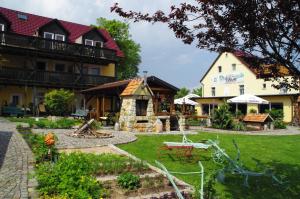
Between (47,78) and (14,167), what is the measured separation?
23.0m

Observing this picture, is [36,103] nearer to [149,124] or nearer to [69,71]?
[69,71]

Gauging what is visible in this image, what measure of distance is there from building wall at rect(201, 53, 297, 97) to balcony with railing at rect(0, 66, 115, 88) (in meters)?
14.2

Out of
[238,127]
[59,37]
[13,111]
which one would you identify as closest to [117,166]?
[238,127]

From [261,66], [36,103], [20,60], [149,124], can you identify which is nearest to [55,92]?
[36,103]

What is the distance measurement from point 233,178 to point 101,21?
40.7 meters

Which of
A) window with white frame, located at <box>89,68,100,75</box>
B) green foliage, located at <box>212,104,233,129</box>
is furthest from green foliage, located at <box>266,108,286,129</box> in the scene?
window with white frame, located at <box>89,68,100,75</box>

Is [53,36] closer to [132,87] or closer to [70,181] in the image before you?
[132,87]

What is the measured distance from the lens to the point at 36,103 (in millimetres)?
30812

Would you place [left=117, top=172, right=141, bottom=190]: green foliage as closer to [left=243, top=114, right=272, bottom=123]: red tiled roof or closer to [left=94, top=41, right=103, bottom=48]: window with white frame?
[left=243, top=114, right=272, bottom=123]: red tiled roof

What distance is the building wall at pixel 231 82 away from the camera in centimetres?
3744

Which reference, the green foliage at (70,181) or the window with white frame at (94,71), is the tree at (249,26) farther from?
the window with white frame at (94,71)

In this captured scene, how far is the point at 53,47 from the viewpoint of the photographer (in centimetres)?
3044

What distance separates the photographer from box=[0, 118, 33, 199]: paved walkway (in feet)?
20.5

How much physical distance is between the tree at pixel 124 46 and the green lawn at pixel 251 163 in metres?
32.4
